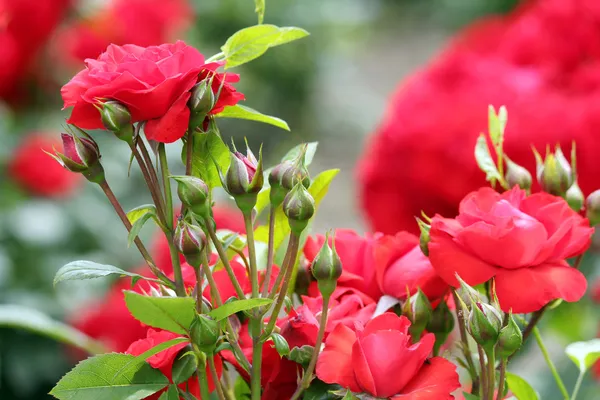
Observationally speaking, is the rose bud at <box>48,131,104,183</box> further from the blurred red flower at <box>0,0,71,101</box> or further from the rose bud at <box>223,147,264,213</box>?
the blurred red flower at <box>0,0,71,101</box>

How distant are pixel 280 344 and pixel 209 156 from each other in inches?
3.8

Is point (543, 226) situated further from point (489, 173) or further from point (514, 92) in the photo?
point (514, 92)

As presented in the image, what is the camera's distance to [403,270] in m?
0.47

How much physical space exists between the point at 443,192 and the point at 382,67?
11.4 feet

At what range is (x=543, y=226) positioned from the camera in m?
0.43

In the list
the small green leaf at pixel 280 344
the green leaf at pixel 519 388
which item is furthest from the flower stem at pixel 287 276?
the green leaf at pixel 519 388

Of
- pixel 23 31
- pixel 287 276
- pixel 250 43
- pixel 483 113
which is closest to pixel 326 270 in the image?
pixel 287 276

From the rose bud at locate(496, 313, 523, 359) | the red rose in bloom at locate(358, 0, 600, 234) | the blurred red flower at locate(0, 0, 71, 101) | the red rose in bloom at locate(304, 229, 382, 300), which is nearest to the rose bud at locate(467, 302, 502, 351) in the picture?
the rose bud at locate(496, 313, 523, 359)

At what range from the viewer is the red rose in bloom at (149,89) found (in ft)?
1.30

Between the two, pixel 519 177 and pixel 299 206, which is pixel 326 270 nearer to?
pixel 299 206

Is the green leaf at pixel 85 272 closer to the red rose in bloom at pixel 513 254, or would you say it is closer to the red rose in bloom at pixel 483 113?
the red rose in bloom at pixel 513 254

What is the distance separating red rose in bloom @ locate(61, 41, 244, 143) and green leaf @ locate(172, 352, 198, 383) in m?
0.10

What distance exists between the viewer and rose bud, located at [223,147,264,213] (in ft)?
1.33

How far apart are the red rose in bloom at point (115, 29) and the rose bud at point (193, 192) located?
1385mm
